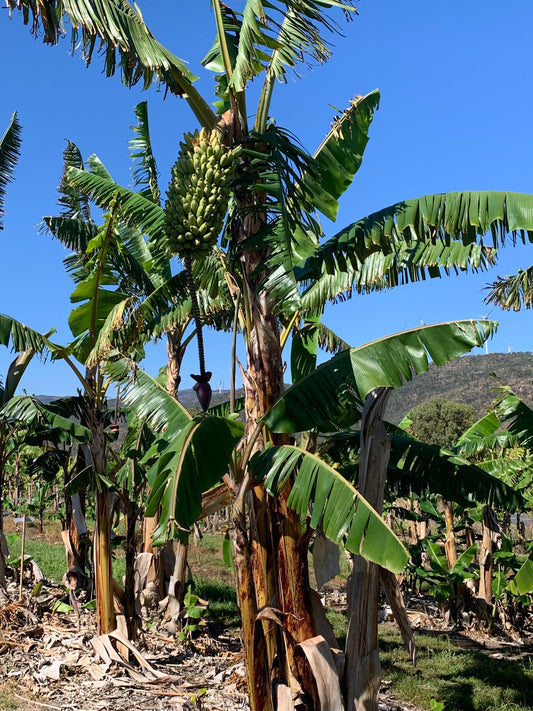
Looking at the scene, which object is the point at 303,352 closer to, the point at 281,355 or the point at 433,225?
the point at 281,355

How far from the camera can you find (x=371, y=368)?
4559 millimetres

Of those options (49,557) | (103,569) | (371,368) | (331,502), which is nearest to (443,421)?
(49,557)

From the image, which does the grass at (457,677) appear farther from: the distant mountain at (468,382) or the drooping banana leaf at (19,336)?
the distant mountain at (468,382)

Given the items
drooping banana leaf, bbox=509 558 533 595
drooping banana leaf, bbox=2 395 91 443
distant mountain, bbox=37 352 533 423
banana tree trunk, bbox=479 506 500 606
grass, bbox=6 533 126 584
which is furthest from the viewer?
distant mountain, bbox=37 352 533 423

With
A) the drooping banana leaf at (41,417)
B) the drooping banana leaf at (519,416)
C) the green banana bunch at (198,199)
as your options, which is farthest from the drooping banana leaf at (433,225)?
the drooping banana leaf at (41,417)

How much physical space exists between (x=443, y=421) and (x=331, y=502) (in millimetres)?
41234

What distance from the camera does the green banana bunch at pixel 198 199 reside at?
3426mm

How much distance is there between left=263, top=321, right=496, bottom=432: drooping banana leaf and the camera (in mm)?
4469

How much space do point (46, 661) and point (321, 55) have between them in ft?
24.0

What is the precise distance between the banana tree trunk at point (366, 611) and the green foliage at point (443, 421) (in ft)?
127

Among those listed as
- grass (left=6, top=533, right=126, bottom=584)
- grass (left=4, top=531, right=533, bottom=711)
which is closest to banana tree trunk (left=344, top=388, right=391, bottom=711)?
grass (left=4, top=531, right=533, bottom=711)

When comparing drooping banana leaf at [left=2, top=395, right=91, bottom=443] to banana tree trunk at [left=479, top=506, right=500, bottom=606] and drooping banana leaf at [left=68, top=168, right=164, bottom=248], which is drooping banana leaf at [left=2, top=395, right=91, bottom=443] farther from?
banana tree trunk at [left=479, top=506, right=500, bottom=606]

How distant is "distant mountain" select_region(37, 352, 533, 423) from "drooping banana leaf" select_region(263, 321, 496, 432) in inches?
1765

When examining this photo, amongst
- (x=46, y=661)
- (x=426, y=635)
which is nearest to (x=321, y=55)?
(x=46, y=661)
